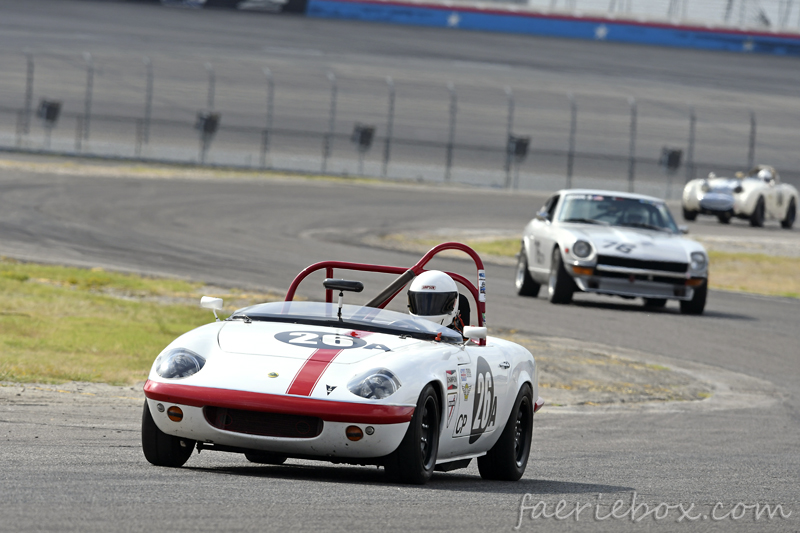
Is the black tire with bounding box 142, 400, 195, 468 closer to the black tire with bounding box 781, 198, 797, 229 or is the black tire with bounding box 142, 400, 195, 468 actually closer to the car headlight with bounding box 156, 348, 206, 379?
the car headlight with bounding box 156, 348, 206, 379

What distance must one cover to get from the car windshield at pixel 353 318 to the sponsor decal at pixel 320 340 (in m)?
0.25

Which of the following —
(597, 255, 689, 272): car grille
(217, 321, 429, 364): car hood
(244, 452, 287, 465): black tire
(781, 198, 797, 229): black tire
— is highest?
(217, 321, 429, 364): car hood

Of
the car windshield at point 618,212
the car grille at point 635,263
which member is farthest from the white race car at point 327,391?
the car windshield at point 618,212

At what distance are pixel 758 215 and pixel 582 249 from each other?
1804cm

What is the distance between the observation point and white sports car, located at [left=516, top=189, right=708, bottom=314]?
56.9ft

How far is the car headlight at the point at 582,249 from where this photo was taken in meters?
17.3

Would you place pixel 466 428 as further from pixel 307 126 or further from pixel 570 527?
pixel 307 126

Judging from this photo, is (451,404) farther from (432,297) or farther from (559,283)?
(559,283)

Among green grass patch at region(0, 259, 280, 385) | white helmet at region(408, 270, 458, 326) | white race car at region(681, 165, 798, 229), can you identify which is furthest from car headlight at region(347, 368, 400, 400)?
white race car at region(681, 165, 798, 229)

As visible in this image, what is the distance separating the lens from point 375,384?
6.12 metres

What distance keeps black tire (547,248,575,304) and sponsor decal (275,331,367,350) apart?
442 inches

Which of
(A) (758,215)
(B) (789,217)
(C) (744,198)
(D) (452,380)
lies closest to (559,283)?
(D) (452,380)

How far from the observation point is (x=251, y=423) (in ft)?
19.9

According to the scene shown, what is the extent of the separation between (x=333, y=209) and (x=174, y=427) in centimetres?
2567
